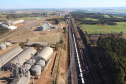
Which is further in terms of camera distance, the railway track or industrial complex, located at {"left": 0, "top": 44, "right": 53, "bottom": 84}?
the railway track

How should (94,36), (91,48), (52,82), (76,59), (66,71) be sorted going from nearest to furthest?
(52,82)
(66,71)
(76,59)
(91,48)
(94,36)

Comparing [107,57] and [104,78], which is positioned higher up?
[107,57]

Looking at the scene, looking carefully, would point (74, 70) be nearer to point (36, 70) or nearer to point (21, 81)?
point (36, 70)

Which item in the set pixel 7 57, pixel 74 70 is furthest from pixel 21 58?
pixel 74 70

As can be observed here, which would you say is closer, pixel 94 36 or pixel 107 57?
pixel 107 57

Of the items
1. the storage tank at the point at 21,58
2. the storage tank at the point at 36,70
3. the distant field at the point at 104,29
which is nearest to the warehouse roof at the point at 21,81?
the storage tank at the point at 36,70

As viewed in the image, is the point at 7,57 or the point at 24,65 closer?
the point at 24,65

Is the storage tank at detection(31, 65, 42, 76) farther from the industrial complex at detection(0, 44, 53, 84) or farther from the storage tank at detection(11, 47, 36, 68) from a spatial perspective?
the storage tank at detection(11, 47, 36, 68)

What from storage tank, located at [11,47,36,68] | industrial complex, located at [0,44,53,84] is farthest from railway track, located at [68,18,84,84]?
storage tank, located at [11,47,36,68]

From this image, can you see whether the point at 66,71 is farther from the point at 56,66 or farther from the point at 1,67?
the point at 1,67

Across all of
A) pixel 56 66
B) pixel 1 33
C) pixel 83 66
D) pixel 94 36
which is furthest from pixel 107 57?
pixel 1 33

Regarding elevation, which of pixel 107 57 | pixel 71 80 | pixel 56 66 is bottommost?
pixel 71 80
